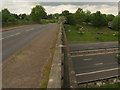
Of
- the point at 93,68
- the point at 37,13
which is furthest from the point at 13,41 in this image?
the point at 37,13

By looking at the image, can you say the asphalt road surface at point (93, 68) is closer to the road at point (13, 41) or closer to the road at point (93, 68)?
the road at point (93, 68)

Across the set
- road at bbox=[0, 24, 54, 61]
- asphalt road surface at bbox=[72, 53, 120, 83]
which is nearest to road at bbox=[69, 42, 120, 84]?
asphalt road surface at bbox=[72, 53, 120, 83]

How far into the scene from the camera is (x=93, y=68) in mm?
25703

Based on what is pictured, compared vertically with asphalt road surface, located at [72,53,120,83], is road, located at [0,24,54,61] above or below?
above

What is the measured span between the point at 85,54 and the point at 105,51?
272 inches

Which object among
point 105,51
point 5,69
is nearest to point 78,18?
point 105,51

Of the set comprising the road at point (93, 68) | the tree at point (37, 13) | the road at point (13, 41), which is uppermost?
the tree at point (37, 13)

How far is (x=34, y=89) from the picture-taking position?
3.54m

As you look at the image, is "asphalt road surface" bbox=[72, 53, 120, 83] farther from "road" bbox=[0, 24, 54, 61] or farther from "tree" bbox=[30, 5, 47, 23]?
"tree" bbox=[30, 5, 47, 23]

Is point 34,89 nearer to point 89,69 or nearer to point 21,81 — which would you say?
point 21,81

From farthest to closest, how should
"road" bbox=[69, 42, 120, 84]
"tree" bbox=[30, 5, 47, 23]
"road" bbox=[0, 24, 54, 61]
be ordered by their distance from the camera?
1. "tree" bbox=[30, 5, 47, 23]
2. "road" bbox=[69, 42, 120, 84]
3. "road" bbox=[0, 24, 54, 61]

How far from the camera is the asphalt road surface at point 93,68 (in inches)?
884

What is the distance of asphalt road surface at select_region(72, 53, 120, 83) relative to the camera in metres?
22.4

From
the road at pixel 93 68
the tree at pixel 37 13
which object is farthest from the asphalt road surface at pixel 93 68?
the tree at pixel 37 13
